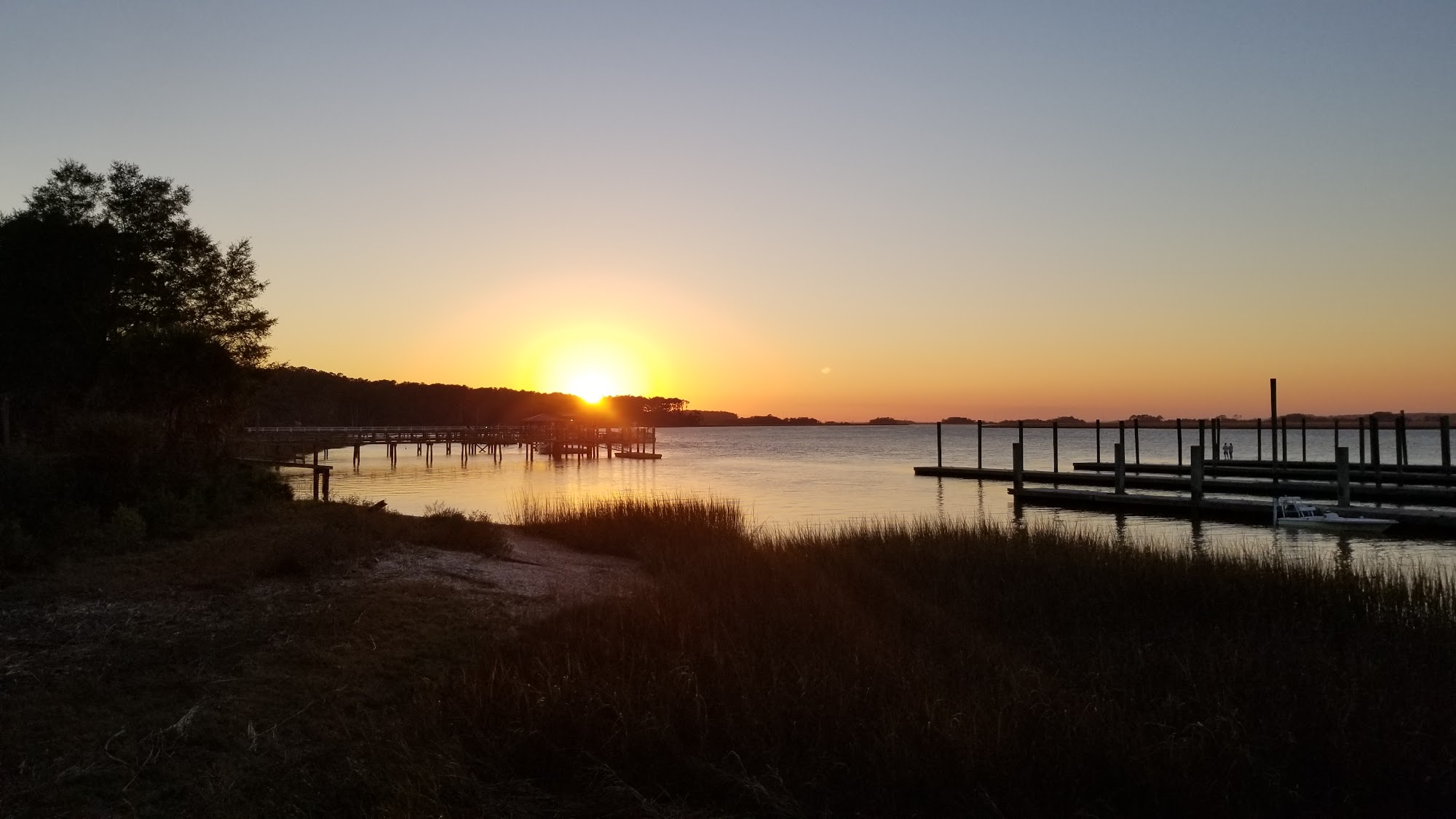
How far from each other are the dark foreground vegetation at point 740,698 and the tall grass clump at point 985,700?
0.03 metres

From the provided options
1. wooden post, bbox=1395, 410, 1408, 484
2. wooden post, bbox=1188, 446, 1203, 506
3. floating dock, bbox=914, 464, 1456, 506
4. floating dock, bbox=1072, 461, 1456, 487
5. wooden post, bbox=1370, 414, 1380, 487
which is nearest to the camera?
wooden post, bbox=1188, 446, 1203, 506

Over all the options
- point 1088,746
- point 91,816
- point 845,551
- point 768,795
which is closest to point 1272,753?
point 1088,746

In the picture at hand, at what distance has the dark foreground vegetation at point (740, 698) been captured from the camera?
18.3ft

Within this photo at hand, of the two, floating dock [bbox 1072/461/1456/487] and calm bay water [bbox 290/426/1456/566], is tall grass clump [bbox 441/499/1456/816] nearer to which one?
calm bay water [bbox 290/426/1456/566]

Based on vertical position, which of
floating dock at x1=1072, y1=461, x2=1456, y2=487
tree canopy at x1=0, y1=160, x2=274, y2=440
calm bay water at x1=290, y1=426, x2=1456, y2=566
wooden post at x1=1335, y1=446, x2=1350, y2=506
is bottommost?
calm bay water at x1=290, y1=426, x2=1456, y2=566

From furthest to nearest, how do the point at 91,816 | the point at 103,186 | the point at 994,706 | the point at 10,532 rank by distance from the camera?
the point at 103,186 → the point at 10,532 → the point at 994,706 → the point at 91,816

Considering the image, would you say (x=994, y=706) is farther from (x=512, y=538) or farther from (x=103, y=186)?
(x=103, y=186)

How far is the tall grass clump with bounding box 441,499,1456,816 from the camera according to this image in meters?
5.60

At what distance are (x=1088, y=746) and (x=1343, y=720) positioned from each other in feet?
6.18

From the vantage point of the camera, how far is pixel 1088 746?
591 centimetres

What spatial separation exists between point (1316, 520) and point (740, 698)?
78.3ft

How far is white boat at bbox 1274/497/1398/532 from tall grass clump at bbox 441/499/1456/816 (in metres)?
15.2

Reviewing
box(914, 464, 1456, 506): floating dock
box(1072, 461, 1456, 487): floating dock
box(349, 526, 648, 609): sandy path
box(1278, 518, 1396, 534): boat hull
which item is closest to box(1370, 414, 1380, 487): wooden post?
box(1072, 461, 1456, 487): floating dock

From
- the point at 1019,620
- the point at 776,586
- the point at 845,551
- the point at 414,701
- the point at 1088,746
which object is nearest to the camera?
the point at 1088,746
